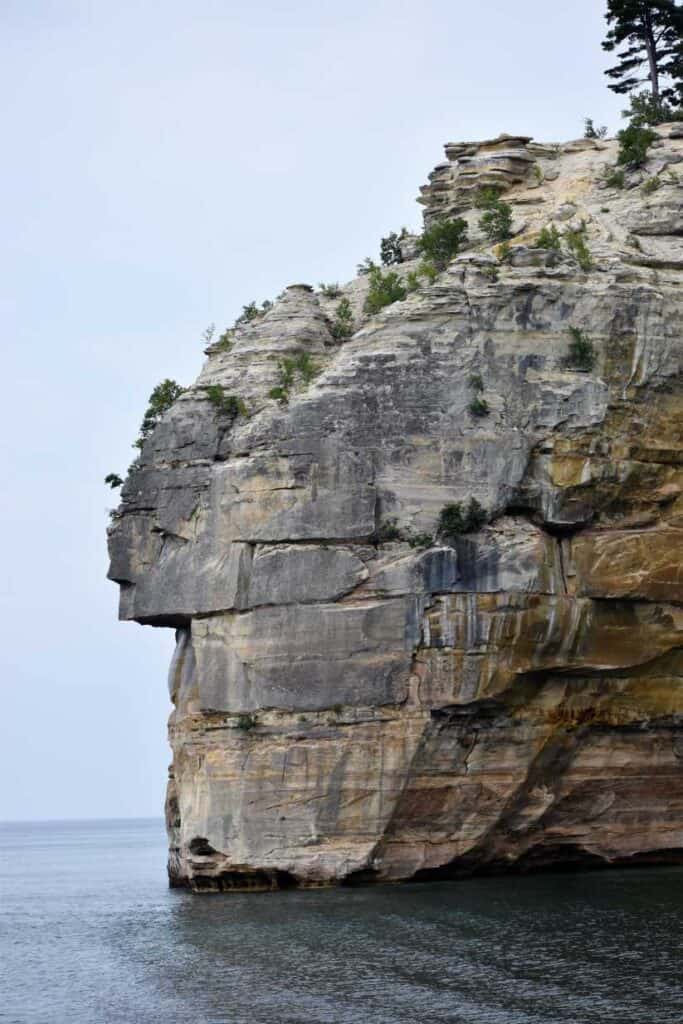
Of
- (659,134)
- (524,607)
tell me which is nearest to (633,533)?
(524,607)

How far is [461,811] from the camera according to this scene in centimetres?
4703

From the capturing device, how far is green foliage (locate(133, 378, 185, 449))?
5356cm

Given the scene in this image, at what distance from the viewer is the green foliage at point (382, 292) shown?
52156mm

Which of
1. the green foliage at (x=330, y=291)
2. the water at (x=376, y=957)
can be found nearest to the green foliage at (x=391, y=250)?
the green foliage at (x=330, y=291)

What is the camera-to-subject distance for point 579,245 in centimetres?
5066

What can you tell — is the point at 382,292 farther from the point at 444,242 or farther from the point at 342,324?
the point at 444,242

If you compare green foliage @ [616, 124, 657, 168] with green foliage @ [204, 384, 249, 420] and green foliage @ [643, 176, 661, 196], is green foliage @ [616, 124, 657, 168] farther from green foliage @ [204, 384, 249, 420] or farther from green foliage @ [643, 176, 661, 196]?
green foliage @ [204, 384, 249, 420]

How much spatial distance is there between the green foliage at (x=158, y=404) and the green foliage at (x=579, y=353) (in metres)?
12.4

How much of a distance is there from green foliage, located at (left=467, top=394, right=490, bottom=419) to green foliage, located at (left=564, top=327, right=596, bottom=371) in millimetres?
2648

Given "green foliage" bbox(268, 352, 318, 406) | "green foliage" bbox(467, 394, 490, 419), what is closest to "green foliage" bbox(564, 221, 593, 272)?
"green foliage" bbox(467, 394, 490, 419)

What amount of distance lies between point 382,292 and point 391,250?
5.27 m

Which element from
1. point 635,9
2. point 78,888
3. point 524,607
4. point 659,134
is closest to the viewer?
point 524,607

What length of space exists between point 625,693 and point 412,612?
6544 millimetres

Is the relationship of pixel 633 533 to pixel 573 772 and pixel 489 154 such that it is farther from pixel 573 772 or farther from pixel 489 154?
pixel 489 154
